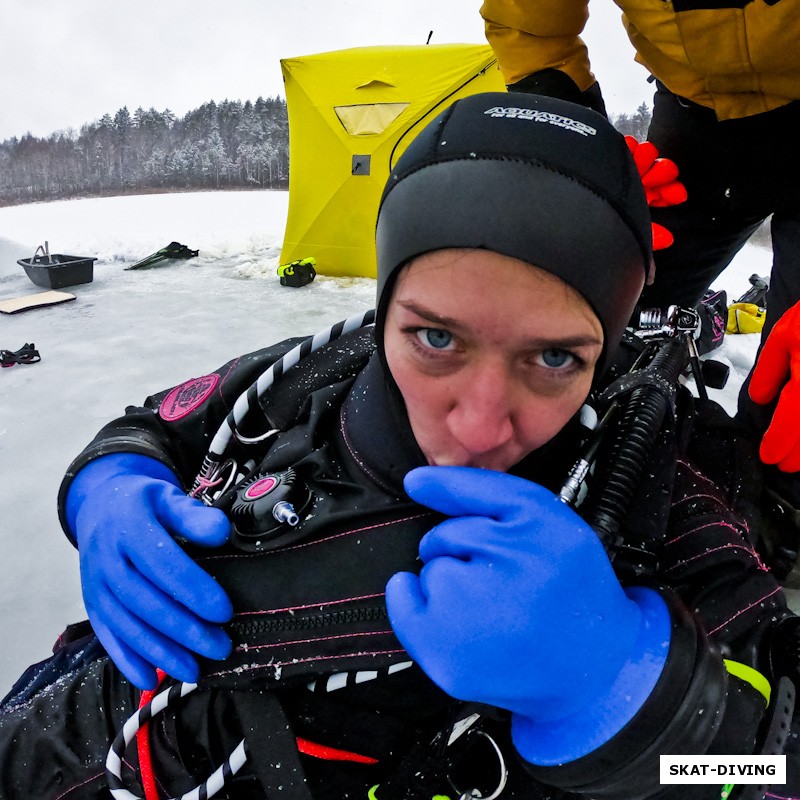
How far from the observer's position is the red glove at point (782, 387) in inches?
34.5

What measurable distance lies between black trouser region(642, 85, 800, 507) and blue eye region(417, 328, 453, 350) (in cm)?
76

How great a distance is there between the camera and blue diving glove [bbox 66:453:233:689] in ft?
2.15

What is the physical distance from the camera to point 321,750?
677 millimetres

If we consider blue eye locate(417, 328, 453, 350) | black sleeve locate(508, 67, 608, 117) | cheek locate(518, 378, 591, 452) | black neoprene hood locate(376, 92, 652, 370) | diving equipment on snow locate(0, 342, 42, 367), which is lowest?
diving equipment on snow locate(0, 342, 42, 367)

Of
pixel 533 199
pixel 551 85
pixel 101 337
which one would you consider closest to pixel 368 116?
pixel 101 337

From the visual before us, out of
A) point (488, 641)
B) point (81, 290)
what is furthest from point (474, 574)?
point (81, 290)

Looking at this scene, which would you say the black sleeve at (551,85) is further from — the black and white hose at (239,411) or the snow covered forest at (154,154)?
the snow covered forest at (154,154)

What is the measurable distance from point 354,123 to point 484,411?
3.77m

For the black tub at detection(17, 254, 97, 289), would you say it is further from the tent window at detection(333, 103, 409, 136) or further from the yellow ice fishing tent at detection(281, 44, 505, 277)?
the tent window at detection(333, 103, 409, 136)

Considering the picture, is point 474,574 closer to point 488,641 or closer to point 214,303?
point 488,641

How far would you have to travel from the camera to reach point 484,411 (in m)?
0.55

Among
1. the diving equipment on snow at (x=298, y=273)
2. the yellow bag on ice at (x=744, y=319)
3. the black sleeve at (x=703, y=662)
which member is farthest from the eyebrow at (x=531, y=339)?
the diving equipment on snow at (x=298, y=273)

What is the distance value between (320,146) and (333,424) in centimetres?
364

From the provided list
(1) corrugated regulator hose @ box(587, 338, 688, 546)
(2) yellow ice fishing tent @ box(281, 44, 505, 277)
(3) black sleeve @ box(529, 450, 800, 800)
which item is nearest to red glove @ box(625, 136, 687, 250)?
(1) corrugated regulator hose @ box(587, 338, 688, 546)
